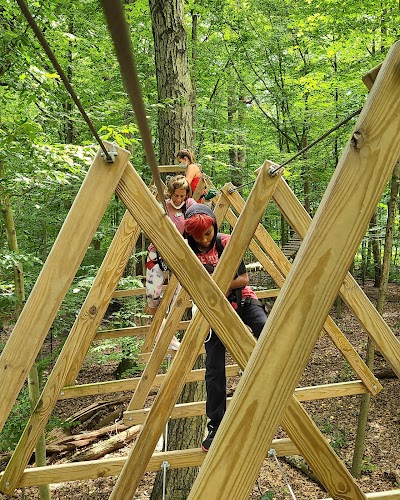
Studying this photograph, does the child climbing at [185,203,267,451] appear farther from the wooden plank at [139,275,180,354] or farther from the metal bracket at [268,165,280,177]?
the wooden plank at [139,275,180,354]

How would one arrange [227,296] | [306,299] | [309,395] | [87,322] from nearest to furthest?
[306,299] → [87,322] → [227,296] → [309,395]

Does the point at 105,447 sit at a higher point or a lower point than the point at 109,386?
lower

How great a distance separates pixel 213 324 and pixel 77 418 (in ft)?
22.4

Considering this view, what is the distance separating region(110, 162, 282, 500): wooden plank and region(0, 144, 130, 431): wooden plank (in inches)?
6.9

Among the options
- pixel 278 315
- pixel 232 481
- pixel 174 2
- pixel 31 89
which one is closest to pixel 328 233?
pixel 278 315

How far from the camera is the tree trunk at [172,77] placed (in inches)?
169

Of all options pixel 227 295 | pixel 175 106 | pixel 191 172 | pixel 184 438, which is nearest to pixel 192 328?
pixel 227 295

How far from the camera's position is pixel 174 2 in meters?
4.26

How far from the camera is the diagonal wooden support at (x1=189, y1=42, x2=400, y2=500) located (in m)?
0.72

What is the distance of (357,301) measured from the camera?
7.88 feet

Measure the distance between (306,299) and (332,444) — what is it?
6.41 metres

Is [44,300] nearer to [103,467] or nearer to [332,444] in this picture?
[103,467]

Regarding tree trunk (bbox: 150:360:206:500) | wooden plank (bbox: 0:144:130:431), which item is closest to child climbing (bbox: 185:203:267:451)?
wooden plank (bbox: 0:144:130:431)

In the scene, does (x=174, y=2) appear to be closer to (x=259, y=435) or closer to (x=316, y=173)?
(x=259, y=435)
